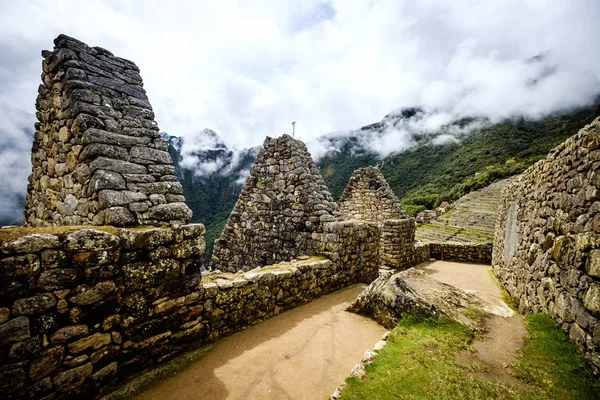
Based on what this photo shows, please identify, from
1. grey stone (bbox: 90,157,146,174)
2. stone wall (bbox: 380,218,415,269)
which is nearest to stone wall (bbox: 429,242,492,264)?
stone wall (bbox: 380,218,415,269)

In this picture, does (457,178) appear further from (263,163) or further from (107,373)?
(107,373)

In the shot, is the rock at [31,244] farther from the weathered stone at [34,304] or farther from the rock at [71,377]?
the rock at [71,377]

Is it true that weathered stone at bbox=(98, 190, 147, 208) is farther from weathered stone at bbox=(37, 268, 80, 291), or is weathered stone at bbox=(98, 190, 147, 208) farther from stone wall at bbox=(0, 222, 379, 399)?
weathered stone at bbox=(37, 268, 80, 291)

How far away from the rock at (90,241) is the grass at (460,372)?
298cm

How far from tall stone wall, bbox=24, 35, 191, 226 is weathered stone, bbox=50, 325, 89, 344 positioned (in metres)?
1.15

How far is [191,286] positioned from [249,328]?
1.46 m

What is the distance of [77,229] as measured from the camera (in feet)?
8.88

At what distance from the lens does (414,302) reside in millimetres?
4312

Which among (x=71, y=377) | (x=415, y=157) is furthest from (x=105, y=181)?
(x=415, y=157)

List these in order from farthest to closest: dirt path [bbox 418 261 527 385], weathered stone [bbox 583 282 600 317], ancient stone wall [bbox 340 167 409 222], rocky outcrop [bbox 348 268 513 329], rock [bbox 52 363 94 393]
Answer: ancient stone wall [bbox 340 167 409 222]
rocky outcrop [bbox 348 268 513 329]
dirt path [bbox 418 261 527 385]
weathered stone [bbox 583 282 600 317]
rock [bbox 52 363 94 393]

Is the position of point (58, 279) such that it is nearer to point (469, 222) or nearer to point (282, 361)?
point (282, 361)

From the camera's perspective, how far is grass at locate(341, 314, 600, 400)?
2.47 m

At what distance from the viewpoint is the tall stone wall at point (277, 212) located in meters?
6.64

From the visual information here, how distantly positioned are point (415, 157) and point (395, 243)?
6005 centimetres
